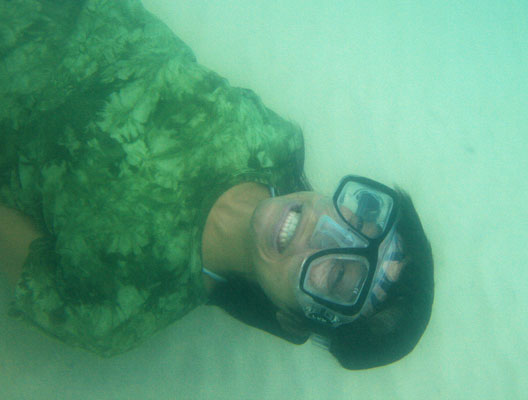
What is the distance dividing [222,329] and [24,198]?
5.61ft

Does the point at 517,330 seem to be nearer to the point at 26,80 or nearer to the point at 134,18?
the point at 134,18

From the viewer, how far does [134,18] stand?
1.97 meters

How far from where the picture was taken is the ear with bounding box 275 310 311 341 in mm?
1704

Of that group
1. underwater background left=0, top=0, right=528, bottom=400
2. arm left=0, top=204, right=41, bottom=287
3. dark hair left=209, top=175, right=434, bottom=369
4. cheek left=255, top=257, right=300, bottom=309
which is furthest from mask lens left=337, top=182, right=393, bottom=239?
arm left=0, top=204, right=41, bottom=287

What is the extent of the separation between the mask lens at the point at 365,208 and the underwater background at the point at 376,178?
1466 mm

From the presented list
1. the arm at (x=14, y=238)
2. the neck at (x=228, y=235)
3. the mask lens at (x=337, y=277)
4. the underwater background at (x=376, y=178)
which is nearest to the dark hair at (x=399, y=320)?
the mask lens at (x=337, y=277)

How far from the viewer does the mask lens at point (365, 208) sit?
1602 millimetres

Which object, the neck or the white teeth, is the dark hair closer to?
the white teeth

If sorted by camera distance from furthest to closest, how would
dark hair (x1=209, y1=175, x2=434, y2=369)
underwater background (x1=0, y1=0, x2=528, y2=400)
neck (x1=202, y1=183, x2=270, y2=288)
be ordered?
1. underwater background (x1=0, y1=0, x2=528, y2=400)
2. neck (x1=202, y1=183, x2=270, y2=288)
3. dark hair (x1=209, y1=175, x2=434, y2=369)

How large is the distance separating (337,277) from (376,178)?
2.08 m

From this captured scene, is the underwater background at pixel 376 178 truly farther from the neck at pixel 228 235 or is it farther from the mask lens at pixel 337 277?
the mask lens at pixel 337 277

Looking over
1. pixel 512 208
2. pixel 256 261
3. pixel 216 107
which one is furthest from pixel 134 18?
pixel 512 208

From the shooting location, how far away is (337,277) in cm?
159

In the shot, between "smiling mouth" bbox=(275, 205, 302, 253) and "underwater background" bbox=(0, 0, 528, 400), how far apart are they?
128cm
